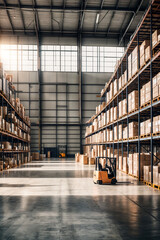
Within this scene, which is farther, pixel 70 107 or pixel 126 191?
pixel 70 107

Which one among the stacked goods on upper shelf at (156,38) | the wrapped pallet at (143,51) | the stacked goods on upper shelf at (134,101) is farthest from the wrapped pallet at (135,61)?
the stacked goods on upper shelf at (156,38)

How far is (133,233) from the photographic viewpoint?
412cm

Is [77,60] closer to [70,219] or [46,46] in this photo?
[46,46]

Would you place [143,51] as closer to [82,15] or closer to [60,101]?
[82,15]

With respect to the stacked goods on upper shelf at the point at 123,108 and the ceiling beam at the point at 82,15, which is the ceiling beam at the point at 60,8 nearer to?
the ceiling beam at the point at 82,15

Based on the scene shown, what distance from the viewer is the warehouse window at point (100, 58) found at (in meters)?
34.3

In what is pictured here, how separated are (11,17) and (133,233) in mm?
30026

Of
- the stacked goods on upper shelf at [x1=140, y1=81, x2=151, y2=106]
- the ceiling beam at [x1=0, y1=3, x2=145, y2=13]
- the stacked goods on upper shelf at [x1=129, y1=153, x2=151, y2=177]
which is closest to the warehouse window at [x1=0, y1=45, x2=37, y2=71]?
the ceiling beam at [x1=0, y1=3, x2=145, y2=13]

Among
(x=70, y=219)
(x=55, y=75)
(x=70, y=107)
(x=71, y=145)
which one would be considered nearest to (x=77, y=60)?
(x=55, y=75)

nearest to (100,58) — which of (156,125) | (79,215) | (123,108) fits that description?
(123,108)

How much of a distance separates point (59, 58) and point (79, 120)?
302 inches

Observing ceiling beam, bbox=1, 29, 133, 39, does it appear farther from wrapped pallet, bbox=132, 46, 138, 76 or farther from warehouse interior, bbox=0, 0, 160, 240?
wrapped pallet, bbox=132, 46, 138, 76

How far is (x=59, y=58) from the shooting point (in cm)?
3438

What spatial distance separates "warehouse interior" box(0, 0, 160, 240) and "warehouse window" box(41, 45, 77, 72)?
0.38 ft
